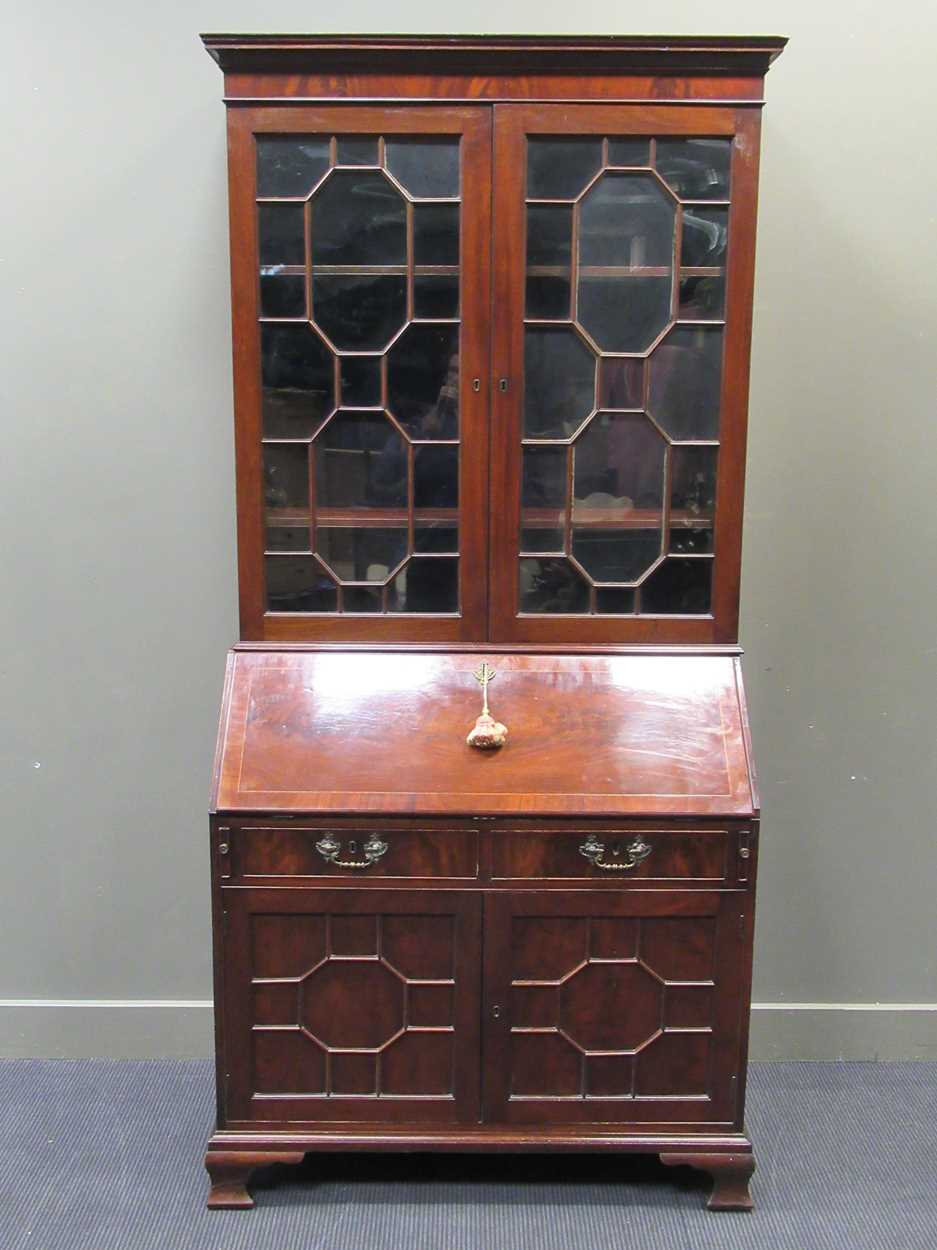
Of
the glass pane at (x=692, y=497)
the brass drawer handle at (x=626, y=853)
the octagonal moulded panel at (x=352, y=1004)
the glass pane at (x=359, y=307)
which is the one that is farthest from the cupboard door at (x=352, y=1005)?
the glass pane at (x=359, y=307)

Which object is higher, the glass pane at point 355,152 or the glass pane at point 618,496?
the glass pane at point 355,152

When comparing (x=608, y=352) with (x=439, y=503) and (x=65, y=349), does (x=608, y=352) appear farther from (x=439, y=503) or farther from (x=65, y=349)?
(x=65, y=349)

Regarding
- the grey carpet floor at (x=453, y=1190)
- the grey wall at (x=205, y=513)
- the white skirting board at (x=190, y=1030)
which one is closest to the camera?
the grey carpet floor at (x=453, y=1190)

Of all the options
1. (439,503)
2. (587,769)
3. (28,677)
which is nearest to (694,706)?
(587,769)

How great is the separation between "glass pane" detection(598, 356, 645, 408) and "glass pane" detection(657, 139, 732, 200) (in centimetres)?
29

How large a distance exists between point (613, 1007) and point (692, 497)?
0.91 m

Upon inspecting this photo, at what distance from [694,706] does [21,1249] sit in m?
1.47

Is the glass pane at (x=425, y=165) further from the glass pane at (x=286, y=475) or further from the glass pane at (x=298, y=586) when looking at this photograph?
the glass pane at (x=298, y=586)

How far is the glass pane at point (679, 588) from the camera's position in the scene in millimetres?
2004

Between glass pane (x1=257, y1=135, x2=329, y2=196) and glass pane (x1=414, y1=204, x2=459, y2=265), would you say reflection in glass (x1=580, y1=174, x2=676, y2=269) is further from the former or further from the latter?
glass pane (x1=257, y1=135, x2=329, y2=196)

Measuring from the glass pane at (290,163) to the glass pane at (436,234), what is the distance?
18 cm

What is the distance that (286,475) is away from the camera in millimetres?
1980

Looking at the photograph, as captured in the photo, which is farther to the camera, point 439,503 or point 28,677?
point 28,677

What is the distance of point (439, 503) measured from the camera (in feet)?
6.52
